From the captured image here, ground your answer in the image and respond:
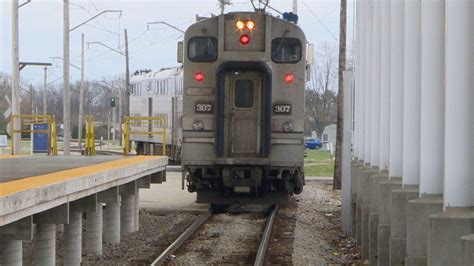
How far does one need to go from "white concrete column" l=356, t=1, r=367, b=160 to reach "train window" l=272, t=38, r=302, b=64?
1.25m

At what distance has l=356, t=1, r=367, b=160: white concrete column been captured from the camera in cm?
1606

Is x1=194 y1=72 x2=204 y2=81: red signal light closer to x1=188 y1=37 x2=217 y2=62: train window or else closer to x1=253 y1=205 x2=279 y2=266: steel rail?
x1=188 y1=37 x2=217 y2=62: train window

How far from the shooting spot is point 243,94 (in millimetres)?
16375

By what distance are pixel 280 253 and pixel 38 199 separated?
18.5 ft

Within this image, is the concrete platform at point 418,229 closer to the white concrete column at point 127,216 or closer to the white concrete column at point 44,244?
the white concrete column at point 44,244

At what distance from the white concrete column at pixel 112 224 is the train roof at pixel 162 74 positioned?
16.0m

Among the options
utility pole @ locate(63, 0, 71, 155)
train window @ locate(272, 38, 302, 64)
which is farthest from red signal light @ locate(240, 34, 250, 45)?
utility pole @ locate(63, 0, 71, 155)

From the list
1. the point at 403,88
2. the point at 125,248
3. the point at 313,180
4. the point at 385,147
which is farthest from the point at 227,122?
the point at 313,180

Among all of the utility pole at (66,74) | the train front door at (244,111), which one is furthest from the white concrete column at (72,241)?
the utility pole at (66,74)

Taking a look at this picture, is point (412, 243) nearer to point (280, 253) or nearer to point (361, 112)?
point (280, 253)

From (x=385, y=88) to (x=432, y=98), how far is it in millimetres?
3893

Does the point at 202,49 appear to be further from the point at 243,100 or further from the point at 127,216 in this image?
the point at 127,216

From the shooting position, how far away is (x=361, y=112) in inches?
655

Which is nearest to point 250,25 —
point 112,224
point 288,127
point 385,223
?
point 288,127
